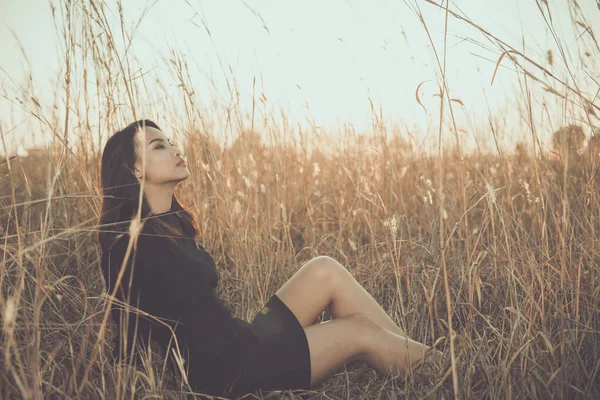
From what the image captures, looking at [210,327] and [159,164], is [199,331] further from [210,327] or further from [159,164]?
[159,164]

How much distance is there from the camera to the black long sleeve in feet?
5.05

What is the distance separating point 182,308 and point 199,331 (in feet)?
0.32

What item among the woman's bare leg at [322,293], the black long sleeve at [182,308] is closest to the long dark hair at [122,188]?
the black long sleeve at [182,308]

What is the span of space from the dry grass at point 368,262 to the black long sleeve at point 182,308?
0.13m

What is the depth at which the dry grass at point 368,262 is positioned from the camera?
1.33 metres

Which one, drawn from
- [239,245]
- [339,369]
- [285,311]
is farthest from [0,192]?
[339,369]

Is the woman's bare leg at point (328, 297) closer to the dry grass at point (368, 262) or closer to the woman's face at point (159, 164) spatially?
the dry grass at point (368, 262)

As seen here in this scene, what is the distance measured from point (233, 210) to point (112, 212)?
0.68m

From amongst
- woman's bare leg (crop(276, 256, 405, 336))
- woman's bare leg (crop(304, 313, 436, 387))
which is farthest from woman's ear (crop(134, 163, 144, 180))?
woman's bare leg (crop(304, 313, 436, 387))

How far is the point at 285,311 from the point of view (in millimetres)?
1785

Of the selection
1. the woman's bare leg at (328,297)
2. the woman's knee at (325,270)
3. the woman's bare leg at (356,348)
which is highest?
the woman's knee at (325,270)

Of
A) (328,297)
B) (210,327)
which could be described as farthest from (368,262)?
(210,327)

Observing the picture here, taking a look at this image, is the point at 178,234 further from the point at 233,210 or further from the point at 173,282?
the point at 233,210

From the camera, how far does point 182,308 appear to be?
1559mm
